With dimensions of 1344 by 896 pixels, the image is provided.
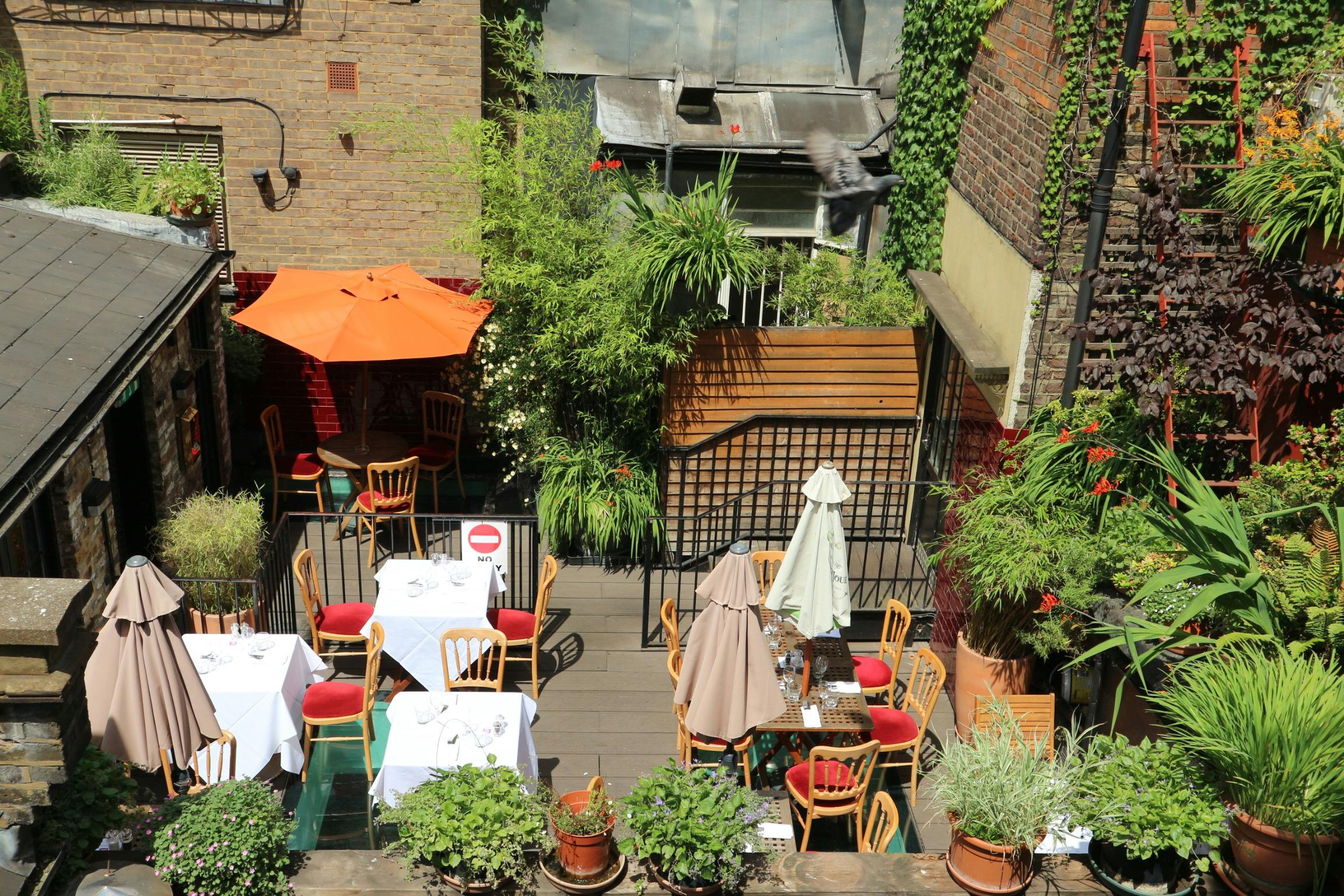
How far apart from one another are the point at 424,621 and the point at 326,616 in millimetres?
861

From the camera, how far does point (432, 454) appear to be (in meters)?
10.9

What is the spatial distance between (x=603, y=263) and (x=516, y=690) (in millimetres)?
3520

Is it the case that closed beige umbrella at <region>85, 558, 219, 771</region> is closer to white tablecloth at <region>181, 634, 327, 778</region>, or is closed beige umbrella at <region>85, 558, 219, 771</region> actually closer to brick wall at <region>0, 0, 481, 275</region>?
white tablecloth at <region>181, 634, 327, 778</region>

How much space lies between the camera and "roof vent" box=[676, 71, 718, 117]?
12227mm

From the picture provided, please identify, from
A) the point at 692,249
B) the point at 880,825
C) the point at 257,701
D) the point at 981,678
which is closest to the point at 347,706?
the point at 257,701

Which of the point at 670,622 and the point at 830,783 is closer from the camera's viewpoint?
the point at 830,783

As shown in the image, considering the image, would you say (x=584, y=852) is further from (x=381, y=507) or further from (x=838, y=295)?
(x=838, y=295)

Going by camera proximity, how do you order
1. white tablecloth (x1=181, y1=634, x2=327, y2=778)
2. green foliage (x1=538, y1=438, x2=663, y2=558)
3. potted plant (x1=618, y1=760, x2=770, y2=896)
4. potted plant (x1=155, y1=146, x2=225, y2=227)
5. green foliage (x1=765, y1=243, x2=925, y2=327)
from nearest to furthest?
potted plant (x1=618, y1=760, x2=770, y2=896)
white tablecloth (x1=181, y1=634, x2=327, y2=778)
potted plant (x1=155, y1=146, x2=225, y2=227)
green foliage (x1=538, y1=438, x2=663, y2=558)
green foliage (x1=765, y1=243, x2=925, y2=327)

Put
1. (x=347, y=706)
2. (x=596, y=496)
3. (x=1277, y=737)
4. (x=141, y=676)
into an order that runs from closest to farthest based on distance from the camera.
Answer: (x=1277, y=737), (x=141, y=676), (x=347, y=706), (x=596, y=496)

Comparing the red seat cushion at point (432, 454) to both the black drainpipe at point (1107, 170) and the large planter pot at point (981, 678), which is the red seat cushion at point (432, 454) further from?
the black drainpipe at point (1107, 170)

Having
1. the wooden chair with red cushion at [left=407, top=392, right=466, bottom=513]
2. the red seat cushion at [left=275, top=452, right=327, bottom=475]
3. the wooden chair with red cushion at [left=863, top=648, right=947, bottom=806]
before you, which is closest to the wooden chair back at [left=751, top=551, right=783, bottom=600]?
the wooden chair with red cushion at [left=863, top=648, right=947, bottom=806]

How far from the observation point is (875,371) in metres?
9.73

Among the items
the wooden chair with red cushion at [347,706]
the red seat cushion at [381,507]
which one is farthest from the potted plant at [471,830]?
the red seat cushion at [381,507]

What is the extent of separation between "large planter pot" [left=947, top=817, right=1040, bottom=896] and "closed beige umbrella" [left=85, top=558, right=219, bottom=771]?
3.76m
